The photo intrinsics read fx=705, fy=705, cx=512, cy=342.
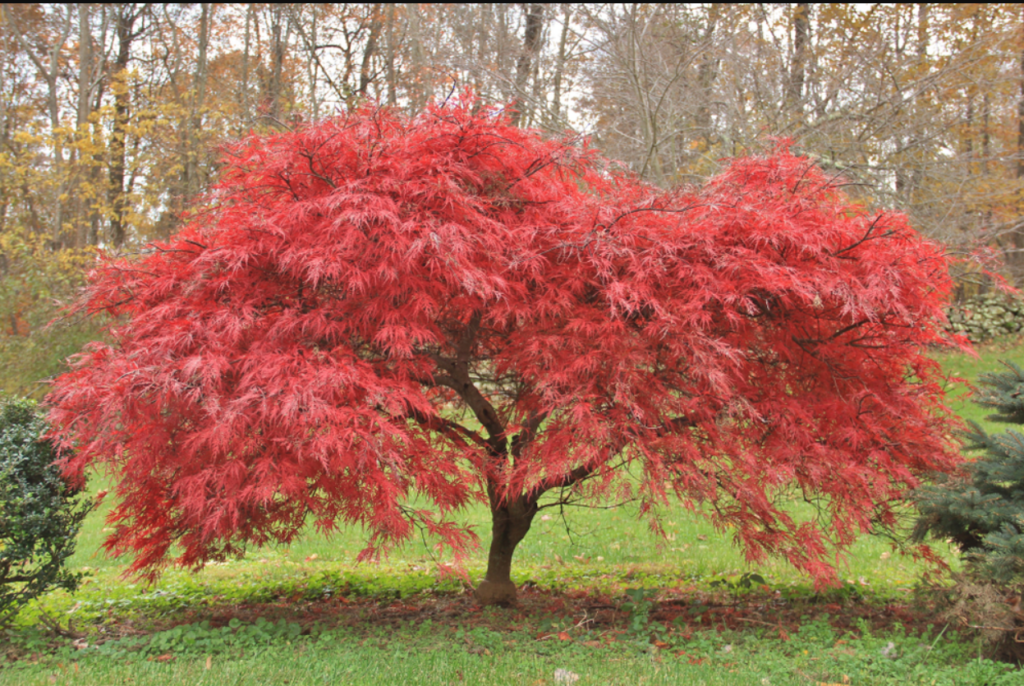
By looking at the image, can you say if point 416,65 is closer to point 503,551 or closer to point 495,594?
point 503,551

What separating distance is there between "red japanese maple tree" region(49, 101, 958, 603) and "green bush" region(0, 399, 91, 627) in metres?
0.52

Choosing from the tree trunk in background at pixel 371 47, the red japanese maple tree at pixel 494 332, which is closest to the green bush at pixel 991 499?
the red japanese maple tree at pixel 494 332

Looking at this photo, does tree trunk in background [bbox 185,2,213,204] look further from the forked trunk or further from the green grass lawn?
the forked trunk

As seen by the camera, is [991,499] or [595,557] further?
[595,557]

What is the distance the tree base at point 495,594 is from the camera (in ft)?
16.6

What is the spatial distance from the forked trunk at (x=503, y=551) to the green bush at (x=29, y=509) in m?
2.66

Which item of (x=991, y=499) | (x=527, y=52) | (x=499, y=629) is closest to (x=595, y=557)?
(x=499, y=629)

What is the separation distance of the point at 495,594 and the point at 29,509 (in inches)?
118

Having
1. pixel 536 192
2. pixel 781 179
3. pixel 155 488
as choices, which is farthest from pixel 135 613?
pixel 781 179

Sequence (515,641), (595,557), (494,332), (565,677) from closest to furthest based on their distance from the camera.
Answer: (565,677) → (515,641) → (494,332) → (595,557)

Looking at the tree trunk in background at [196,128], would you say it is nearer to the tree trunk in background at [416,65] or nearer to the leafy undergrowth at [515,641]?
the tree trunk in background at [416,65]

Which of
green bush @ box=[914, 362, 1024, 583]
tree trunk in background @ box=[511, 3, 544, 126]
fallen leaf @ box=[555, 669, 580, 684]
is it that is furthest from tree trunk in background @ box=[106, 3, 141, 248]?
green bush @ box=[914, 362, 1024, 583]

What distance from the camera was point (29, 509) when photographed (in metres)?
4.17

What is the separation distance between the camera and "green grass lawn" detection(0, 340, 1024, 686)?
140 inches
